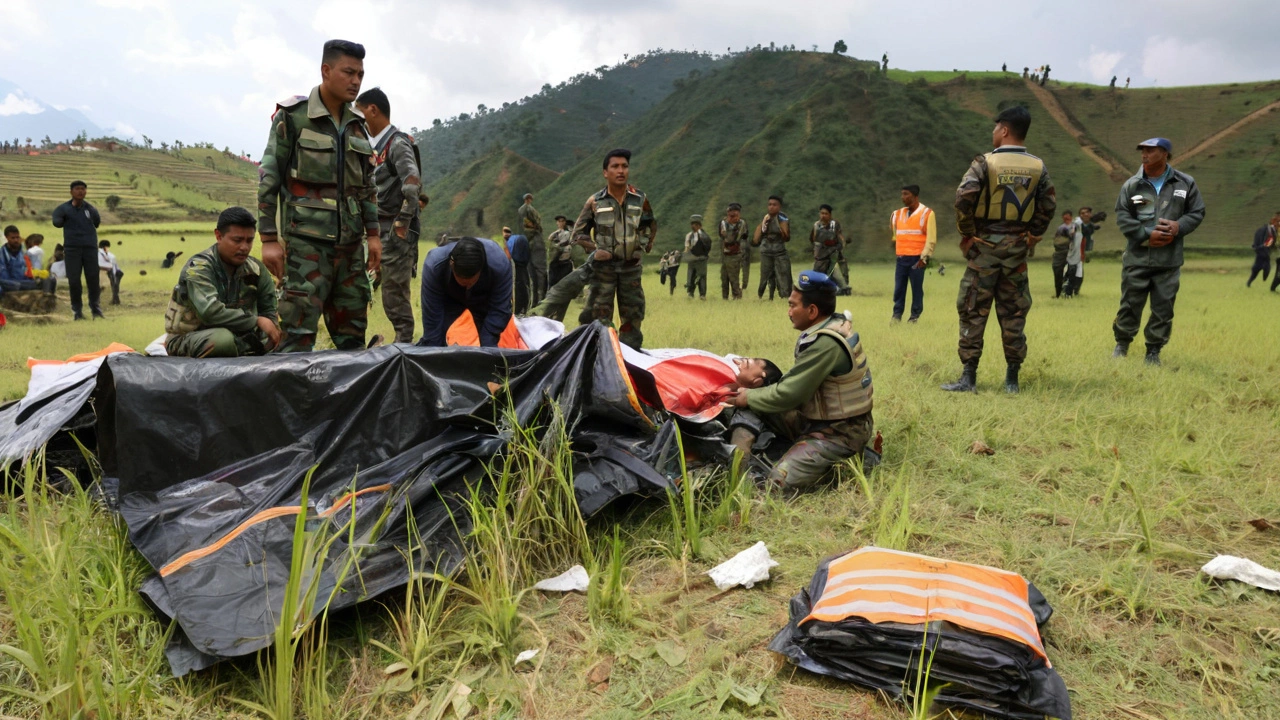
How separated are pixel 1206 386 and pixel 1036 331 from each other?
2.88 meters

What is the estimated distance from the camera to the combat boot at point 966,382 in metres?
5.18

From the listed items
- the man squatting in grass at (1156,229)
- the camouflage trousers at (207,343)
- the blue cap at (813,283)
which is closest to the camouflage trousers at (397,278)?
the camouflage trousers at (207,343)

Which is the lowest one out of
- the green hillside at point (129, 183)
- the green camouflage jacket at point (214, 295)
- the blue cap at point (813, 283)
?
the green camouflage jacket at point (214, 295)

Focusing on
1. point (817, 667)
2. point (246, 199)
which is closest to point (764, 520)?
point (817, 667)

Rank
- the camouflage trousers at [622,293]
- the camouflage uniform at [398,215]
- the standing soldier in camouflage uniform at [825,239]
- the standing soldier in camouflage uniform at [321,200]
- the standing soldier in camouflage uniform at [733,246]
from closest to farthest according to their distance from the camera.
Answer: the standing soldier in camouflage uniform at [321,200], the camouflage uniform at [398,215], the camouflage trousers at [622,293], the standing soldier in camouflage uniform at [825,239], the standing soldier in camouflage uniform at [733,246]

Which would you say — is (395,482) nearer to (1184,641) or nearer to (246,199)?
(1184,641)

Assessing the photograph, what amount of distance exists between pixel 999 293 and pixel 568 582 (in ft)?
13.1

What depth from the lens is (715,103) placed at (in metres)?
45.6

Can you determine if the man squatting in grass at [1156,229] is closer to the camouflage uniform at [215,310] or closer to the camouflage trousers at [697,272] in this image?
the camouflage uniform at [215,310]

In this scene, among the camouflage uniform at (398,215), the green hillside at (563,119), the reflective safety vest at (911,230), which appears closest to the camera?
the camouflage uniform at (398,215)

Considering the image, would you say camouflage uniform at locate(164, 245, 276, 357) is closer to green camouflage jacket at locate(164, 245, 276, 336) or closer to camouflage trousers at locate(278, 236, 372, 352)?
green camouflage jacket at locate(164, 245, 276, 336)

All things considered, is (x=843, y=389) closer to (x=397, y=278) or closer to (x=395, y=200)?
(x=397, y=278)

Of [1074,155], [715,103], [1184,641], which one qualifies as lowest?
[1184,641]

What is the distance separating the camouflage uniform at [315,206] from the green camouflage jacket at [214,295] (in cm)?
21
